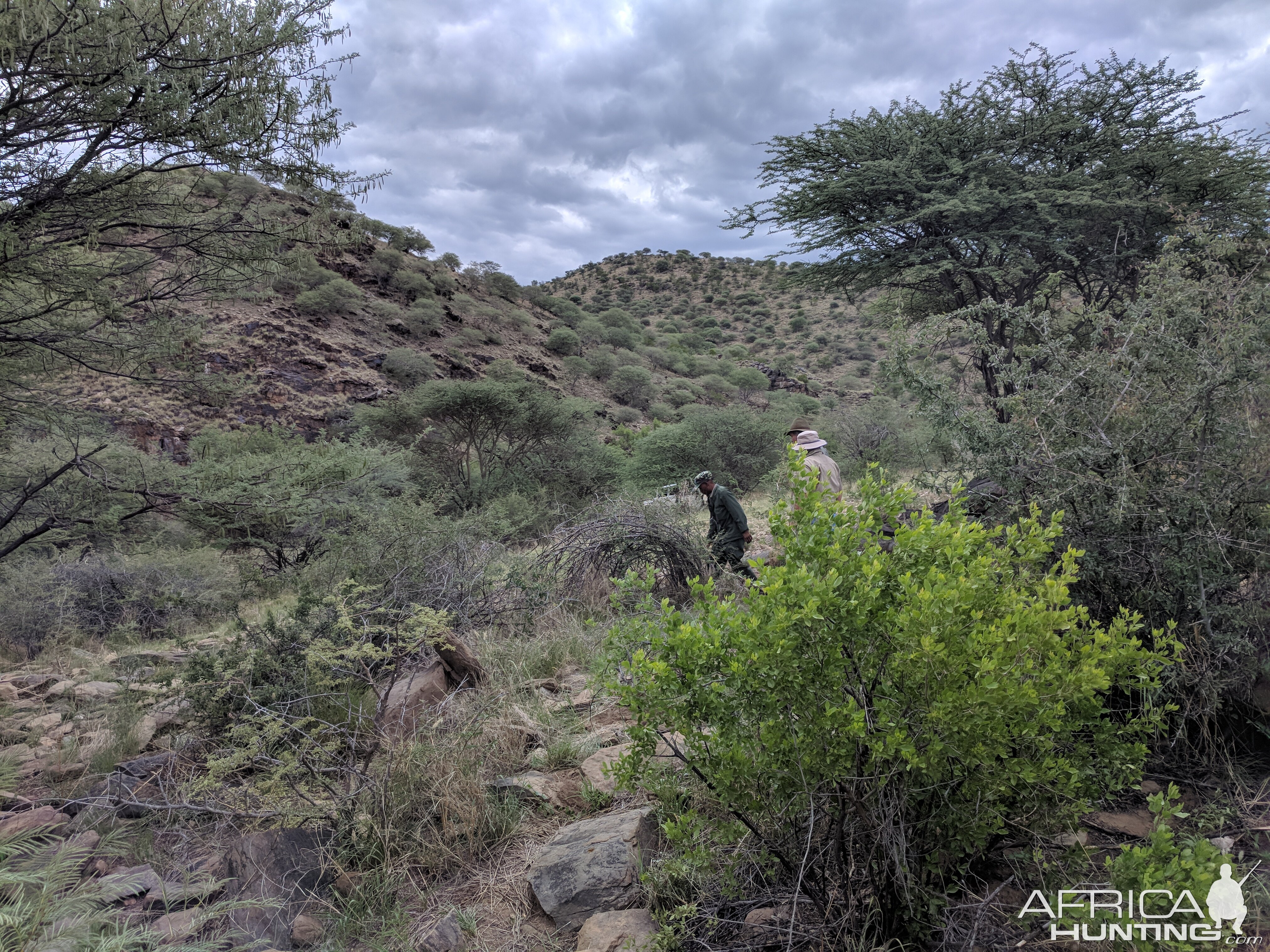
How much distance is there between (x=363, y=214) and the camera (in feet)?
18.8

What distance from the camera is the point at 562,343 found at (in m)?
35.2

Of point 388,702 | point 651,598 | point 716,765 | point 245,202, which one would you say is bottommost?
point 388,702

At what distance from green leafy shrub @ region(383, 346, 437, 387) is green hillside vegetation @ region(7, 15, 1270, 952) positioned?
15.6m

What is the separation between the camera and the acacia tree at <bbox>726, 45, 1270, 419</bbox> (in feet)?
34.7

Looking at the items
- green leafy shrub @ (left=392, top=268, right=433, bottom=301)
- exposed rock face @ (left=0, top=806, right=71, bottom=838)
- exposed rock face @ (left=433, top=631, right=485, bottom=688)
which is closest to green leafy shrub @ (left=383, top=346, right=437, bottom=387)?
green leafy shrub @ (left=392, top=268, right=433, bottom=301)

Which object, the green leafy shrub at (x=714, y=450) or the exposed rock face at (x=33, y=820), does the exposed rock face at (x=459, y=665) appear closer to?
the exposed rock face at (x=33, y=820)

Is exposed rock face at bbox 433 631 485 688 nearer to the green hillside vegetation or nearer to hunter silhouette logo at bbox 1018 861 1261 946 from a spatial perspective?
the green hillside vegetation

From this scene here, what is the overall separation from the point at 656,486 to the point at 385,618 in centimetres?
1204

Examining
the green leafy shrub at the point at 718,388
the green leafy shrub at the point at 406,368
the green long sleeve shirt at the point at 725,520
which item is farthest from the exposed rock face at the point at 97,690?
the green leafy shrub at the point at 718,388

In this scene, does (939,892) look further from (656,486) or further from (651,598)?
(656,486)

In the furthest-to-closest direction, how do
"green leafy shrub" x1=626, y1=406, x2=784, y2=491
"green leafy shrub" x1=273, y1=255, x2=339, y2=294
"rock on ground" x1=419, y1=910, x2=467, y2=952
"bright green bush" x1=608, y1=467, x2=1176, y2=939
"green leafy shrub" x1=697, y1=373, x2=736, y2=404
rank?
"green leafy shrub" x1=697, y1=373, x2=736, y2=404
"green leafy shrub" x1=273, y1=255, x2=339, y2=294
"green leafy shrub" x1=626, y1=406, x2=784, y2=491
"rock on ground" x1=419, y1=910, x2=467, y2=952
"bright green bush" x1=608, y1=467, x2=1176, y2=939

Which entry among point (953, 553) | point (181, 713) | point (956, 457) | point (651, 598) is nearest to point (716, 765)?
point (651, 598)

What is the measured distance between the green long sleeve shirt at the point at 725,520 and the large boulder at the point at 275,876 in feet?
14.7

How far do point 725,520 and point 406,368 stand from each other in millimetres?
22127
